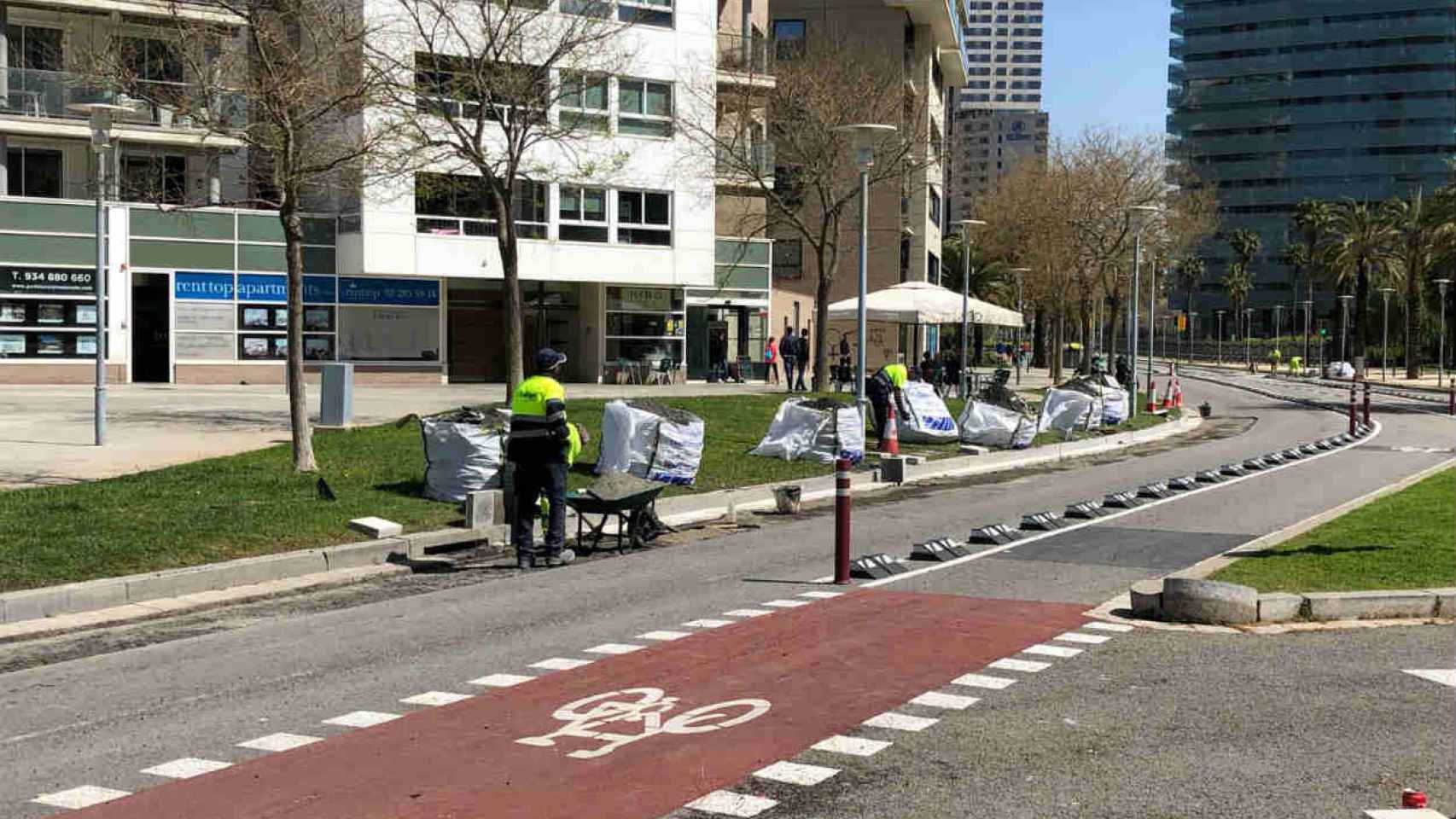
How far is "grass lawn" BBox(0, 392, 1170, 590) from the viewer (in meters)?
12.6

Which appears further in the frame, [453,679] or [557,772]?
[453,679]

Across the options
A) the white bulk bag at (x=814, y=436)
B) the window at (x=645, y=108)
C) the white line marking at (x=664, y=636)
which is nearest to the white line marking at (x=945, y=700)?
the white line marking at (x=664, y=636)

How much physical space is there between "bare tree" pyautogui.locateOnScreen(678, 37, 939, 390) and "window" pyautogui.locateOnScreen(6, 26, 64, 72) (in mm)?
17089

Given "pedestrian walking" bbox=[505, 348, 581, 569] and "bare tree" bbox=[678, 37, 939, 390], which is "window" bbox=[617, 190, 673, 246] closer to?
"bare tree" bbox=[678, 37, 939, 390]

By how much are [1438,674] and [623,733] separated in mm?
4966

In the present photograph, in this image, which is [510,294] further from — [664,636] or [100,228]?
[664,636]

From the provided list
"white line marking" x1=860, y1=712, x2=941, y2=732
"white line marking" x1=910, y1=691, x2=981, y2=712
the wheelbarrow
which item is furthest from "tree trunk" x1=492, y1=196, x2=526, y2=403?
"white line marking" x1=860, y1=712, x2=941, y2=732

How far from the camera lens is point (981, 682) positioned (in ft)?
27.9

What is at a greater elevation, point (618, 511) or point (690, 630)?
point (618, 511)

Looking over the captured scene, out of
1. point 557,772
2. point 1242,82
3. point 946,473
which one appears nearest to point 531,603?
point 557,772

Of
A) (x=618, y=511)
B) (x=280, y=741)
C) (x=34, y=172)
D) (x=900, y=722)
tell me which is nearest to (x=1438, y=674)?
(x=900, y=722)

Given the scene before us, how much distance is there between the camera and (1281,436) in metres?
35.3

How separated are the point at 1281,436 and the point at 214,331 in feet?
91.6

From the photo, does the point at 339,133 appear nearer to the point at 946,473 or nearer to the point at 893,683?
the point at 946,473
